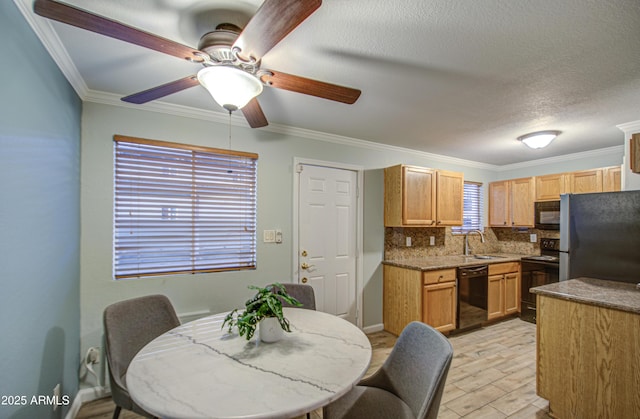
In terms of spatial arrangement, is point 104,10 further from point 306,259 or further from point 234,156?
point 306,259

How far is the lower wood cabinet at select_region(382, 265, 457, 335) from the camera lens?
311 centimetres

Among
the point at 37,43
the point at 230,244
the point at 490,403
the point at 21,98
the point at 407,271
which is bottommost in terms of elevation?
the point at 490,403

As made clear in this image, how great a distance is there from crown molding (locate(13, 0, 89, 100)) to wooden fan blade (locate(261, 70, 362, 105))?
1105 millimetres

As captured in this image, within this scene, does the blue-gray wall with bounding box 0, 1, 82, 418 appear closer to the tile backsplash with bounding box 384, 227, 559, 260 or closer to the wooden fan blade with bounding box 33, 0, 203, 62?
the wooden fan blade with bounding box 33, 0, 203, 62

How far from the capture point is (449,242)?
4242 mm

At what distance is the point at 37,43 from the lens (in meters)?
1.43

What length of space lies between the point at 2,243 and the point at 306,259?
7.52 ft

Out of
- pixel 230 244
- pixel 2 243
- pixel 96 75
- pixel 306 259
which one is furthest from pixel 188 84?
pixel 306 259

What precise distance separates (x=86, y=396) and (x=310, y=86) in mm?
2810

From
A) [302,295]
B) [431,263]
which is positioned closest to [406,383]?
[302,295]

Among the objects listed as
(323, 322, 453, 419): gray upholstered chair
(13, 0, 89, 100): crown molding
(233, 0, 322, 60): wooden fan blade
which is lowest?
(323, 322, 453, 419): gray upholstered chair

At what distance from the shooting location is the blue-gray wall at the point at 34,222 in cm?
118

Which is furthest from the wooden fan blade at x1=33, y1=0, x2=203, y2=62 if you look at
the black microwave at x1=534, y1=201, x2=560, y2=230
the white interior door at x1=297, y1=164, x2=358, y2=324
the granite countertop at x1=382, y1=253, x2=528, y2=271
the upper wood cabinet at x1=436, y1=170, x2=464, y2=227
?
the black microwave at x1=534, y1=201, x2=560, y2=230

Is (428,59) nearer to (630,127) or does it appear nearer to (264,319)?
(264,319)
